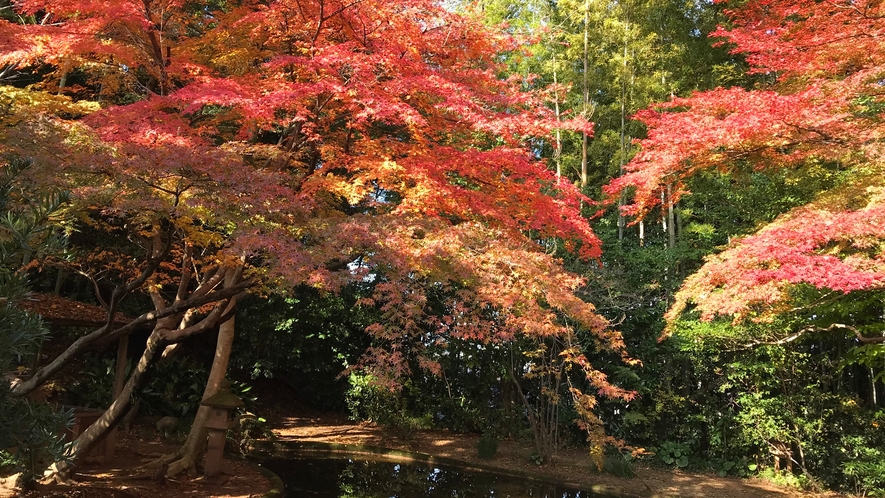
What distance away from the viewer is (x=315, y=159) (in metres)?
6.52

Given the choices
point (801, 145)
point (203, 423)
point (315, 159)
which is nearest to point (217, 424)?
point (203, 423)

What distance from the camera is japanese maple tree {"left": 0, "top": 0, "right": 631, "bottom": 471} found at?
4.18m

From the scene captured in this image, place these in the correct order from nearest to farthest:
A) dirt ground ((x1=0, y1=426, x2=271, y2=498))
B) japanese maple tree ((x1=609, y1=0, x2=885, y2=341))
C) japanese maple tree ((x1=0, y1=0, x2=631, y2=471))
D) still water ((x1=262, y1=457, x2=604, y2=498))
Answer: japanese maple tree ((x1=0, y1=0, x2=631, y2=471)) → dirt ground ((x1=0, y1=426, x2=271, y2=498)) → japanese maple tree ((x1=609, y1=0, x2=885, y2=341)) → still water ((x1=262, y1=457, x2=604, y2=498))

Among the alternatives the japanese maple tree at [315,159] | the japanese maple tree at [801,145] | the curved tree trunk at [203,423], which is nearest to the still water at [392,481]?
the curved tree trunk at [203,423]

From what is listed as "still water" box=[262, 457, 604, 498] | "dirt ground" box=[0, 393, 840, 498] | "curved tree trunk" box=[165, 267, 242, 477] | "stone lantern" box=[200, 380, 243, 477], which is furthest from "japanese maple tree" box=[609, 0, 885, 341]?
"stone lantern" box=[200, 380, 243, 477]

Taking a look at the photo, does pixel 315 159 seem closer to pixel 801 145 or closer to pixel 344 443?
pixel 344 443

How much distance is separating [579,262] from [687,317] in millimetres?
1892

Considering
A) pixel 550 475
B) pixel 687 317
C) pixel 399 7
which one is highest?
pixel 399 7

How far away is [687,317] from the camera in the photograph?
893 centimetres

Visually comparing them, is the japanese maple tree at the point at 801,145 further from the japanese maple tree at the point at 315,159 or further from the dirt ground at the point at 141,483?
the dirt ground at the point at 141,483

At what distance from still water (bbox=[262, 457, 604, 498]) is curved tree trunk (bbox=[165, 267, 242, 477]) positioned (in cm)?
109

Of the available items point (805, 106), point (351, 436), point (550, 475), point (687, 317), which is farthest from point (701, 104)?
point (351, 436)

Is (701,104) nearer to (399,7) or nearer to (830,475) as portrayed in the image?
(399,7)

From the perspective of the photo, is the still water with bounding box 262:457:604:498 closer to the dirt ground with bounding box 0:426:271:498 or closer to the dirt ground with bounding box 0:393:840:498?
the dirt ground with bounding box 0:393:840:498
